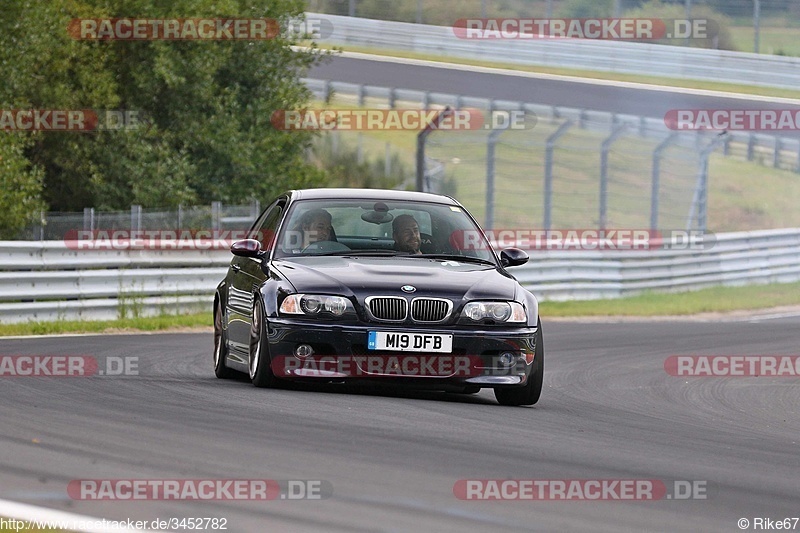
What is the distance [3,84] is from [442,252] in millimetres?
14894

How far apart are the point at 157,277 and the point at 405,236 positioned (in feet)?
27.6

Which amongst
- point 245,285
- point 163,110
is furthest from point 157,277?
point 163,110

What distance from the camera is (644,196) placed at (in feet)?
120

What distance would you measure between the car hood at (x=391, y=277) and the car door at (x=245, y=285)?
0.33 meters

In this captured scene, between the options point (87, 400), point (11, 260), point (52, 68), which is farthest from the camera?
point (52, 68)

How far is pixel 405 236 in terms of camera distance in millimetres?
10680

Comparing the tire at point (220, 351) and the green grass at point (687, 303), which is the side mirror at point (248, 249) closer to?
the tire at point (220, 351)

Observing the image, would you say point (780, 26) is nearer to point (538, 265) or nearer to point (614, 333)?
point (538, 265)

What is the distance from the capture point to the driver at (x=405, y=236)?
34.9 ft

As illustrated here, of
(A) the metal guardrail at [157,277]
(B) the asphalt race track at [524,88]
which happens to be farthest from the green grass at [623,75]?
(A) the metal guardrail at [157,277]

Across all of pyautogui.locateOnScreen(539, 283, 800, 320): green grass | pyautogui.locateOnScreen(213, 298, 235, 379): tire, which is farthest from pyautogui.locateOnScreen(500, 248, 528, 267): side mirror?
pyautogui.locateOnScreen(539, 283, 800, 320): green grass

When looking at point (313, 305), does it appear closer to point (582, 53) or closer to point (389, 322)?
point (389, 322)

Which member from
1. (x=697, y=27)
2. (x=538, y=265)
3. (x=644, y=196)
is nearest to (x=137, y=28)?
(x=538, y=265)

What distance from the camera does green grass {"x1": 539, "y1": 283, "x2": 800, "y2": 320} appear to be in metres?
23.9
